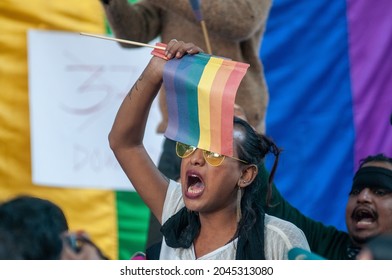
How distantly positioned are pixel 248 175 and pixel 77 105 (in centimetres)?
194

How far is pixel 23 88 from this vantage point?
15.9 feet

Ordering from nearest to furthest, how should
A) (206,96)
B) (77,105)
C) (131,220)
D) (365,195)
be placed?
(206,96) → (365,195) → (77,105) → (131,220)

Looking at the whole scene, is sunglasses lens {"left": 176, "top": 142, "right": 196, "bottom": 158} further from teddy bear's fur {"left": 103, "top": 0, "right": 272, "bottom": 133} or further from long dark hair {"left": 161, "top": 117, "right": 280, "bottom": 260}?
teddy bear's fur {"left": 103, "top": 0, "right": 272, "bottom": 133}

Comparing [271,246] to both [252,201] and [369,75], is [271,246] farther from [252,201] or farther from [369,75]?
[369,75]

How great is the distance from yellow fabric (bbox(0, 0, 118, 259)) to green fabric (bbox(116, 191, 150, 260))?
9cm

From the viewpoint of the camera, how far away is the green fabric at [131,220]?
4902 mm

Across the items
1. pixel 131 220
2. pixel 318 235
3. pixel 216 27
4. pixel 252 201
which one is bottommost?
pixel 131 220

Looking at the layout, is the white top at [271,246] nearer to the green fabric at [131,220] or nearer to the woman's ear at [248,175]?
the woman's ear at [248,175]

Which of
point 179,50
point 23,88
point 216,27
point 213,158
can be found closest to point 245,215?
point 213,158

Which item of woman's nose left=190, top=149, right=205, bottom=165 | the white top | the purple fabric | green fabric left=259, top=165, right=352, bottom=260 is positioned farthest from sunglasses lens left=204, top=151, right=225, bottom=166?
the purple fabric

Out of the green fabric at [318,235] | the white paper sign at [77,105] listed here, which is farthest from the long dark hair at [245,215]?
the white paper sign at [77,105]

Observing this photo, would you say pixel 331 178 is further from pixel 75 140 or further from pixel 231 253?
pixel 231 253

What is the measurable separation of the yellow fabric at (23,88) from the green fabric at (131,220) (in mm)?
87

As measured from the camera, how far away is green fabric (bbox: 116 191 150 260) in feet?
16.1
